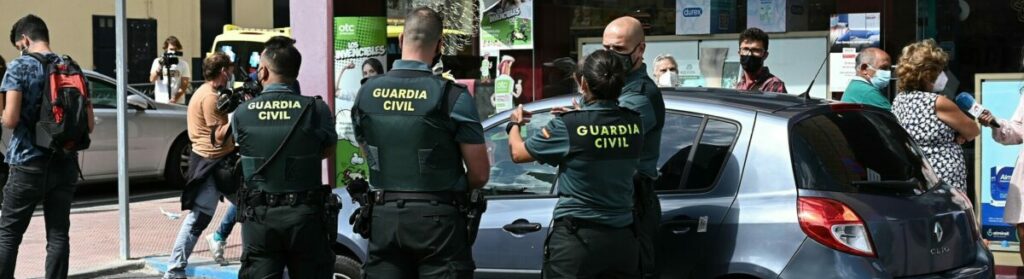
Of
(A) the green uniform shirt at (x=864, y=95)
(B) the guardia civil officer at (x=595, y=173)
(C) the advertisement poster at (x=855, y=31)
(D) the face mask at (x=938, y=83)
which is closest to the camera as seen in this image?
(B) the guardia civil officer at (x=595, y=173)

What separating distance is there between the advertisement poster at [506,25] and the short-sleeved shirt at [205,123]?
324 centimetres

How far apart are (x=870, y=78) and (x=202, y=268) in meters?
4.97

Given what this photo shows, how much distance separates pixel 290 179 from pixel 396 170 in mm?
967

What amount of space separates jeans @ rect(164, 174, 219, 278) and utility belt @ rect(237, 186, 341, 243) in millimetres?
2679

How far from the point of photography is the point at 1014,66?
9.27m

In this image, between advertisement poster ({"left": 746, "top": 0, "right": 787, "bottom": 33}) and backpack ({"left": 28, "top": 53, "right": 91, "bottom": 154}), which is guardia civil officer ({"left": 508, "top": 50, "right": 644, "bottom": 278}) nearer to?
backpack ({"left": 28, "top": 53, "right": 91, "bottom": 154})

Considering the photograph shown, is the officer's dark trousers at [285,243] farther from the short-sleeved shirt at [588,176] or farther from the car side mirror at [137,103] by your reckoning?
the car side mirror at [137,103]

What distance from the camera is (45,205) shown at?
7637 mm

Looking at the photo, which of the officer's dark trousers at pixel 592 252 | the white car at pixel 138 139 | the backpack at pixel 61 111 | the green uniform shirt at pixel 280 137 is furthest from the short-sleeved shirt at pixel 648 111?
the white car at pixel 138 139

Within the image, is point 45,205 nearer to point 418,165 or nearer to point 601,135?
point 418,165

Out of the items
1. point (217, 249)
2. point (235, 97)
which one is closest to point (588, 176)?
point (235, 97)

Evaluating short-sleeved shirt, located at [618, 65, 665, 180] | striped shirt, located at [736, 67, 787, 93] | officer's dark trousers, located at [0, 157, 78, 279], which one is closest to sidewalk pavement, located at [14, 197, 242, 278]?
officer's dark trousers, located at [0, 157, 78, 279]

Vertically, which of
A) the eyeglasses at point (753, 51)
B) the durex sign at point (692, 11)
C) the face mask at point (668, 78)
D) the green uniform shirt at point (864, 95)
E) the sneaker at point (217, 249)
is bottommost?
the sneaker at point (217, 249)

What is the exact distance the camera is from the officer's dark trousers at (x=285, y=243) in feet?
19.0
